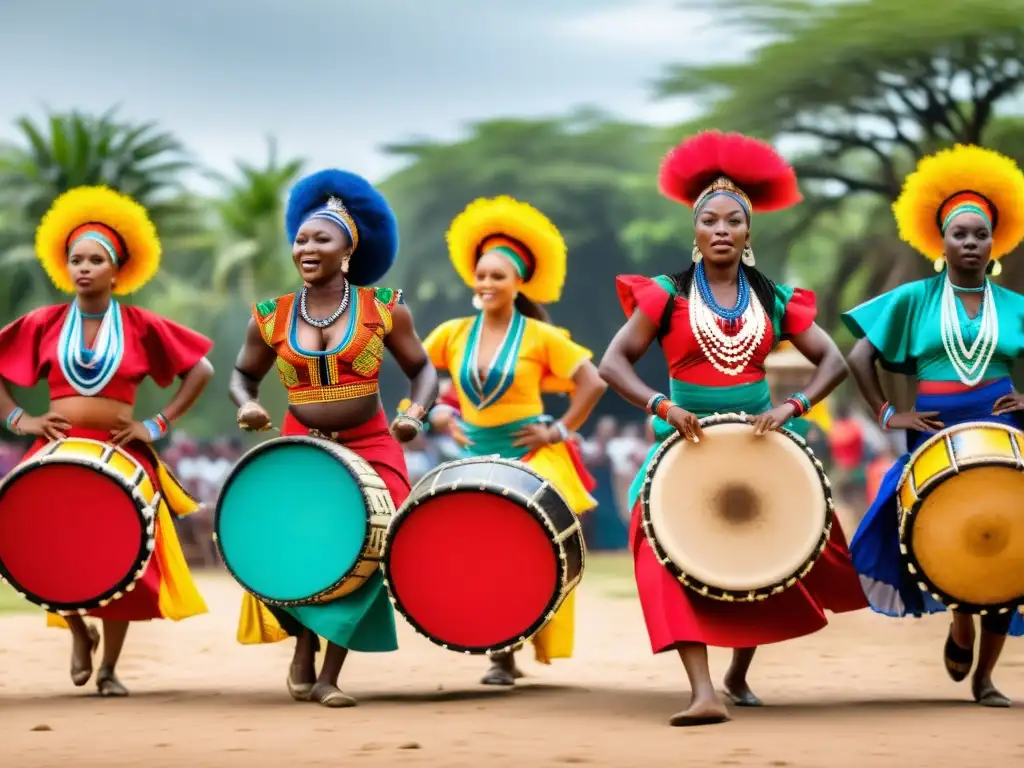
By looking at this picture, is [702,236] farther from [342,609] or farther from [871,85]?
[871,85]

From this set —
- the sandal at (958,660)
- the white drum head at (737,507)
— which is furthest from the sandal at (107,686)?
the sandal at (958,660)

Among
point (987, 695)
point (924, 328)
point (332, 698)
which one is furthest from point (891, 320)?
point (332, 698)

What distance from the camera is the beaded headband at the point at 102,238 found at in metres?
8.90

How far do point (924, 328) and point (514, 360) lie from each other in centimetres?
236

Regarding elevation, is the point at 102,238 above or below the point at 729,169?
below

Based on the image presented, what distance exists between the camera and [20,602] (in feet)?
53.1

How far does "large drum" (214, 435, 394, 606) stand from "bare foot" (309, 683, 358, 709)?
16.4 inches

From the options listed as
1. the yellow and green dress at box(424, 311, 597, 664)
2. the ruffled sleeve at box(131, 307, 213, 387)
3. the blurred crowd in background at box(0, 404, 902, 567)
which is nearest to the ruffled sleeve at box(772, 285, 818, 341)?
the yellow and green dress at box(424, 311, 597, 664)

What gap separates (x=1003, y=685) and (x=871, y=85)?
70.7ft

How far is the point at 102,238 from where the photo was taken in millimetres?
8922

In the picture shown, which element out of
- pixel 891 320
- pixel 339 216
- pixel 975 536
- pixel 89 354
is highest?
pixel 339 216

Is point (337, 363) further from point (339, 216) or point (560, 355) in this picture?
point (560, 355)

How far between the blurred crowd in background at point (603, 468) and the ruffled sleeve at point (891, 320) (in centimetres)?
1429

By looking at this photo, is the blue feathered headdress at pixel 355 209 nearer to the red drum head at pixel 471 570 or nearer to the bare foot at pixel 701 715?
the red drum head at pixel 471 570
